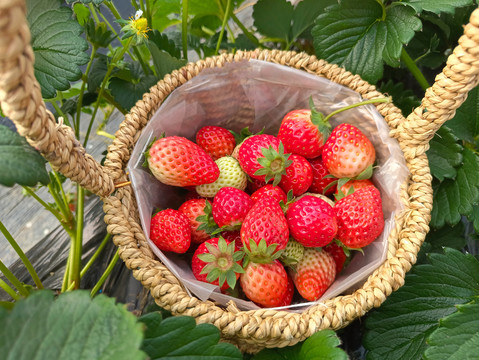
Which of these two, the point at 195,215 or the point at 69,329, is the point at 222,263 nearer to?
the point at 195,215

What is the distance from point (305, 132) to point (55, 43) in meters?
0.47

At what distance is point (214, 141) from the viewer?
876 mm

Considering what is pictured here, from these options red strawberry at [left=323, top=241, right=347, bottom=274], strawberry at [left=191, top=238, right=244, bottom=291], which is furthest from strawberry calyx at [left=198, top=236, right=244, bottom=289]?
red strawberry at [left=323, top=241, right=347, bottom=274]

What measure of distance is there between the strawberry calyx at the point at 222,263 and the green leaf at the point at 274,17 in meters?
0.65

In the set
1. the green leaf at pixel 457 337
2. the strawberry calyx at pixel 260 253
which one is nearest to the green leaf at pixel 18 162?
the strawberry calyx at pixel 260 253

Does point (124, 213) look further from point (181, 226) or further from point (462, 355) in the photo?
point (462, 355)

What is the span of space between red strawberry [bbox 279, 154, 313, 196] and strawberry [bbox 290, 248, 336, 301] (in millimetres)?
120

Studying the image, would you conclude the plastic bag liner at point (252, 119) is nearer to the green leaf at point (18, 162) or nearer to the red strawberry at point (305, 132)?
the red strawberry at point (305, 132)

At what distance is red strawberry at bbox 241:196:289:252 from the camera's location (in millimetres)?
684

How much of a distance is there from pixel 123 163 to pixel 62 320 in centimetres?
36

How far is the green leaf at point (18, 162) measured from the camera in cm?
43

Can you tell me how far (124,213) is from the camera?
2.31 ft

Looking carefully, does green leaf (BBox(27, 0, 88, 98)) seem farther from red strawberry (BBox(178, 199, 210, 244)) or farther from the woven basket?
red strawberry (BBox(178, 199, 210, 244))

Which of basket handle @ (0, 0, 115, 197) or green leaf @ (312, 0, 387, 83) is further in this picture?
green leaf @ (312, 0, 387, 83)
